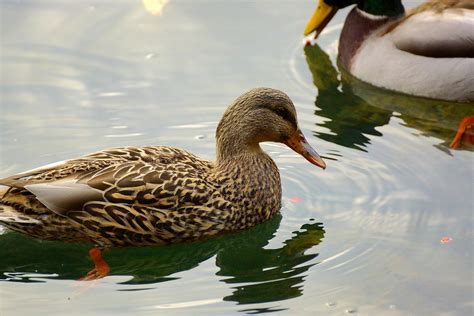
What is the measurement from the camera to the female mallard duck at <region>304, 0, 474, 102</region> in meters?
9.80

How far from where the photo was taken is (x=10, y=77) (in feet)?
Answer: 32.3

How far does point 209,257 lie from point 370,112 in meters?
2.80

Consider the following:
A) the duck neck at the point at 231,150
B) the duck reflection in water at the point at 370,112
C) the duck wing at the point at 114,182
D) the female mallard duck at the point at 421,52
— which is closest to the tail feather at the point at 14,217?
the duck wing at the point at 114,182

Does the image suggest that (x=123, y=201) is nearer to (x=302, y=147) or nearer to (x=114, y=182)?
(x=114, y=182)

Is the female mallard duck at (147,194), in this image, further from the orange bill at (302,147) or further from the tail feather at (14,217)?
the orange bill at (302,147)

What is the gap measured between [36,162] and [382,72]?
348cm

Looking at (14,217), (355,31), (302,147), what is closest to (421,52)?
(355,31)

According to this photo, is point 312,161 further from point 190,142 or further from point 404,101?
point 404,101

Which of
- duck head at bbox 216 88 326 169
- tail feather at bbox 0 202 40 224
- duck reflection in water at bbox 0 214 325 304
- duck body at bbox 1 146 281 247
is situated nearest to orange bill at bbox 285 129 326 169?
duck head at bbox 216 88 326 169

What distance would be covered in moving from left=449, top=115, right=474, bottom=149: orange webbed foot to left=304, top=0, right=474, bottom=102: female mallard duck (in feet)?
2.16

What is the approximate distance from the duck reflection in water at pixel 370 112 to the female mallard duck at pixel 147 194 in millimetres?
1400

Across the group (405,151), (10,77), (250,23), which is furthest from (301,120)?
(10,77)

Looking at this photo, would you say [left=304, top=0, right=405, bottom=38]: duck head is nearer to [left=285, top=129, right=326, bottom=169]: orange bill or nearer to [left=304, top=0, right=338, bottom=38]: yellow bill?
[left=304, top=0, right=338, bottom=38]: yellow bill

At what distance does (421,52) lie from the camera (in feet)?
32.7
